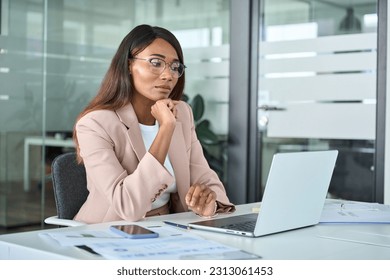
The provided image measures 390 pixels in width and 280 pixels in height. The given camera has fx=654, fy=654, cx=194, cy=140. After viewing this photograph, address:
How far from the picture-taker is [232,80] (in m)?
4.95

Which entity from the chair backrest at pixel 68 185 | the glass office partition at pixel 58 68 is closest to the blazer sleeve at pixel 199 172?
the chair backrest at pixel 68 185

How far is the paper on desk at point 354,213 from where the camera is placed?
2.02m

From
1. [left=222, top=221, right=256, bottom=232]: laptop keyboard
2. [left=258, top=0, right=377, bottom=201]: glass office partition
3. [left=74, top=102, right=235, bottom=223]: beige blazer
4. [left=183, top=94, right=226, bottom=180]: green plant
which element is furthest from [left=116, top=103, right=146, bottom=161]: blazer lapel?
[left=183, top=94, right=226, bottom=180]: green plant

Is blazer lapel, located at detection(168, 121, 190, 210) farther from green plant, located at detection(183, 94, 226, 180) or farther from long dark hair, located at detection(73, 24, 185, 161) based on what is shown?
green plant, located at detection(183, 94, 226, 180)

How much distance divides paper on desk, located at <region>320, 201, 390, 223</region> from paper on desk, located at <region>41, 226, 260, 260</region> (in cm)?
58

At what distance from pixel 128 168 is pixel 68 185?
0.29 metres

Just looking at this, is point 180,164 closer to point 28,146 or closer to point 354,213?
point 354,213

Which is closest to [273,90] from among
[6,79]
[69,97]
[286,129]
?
[286,129]

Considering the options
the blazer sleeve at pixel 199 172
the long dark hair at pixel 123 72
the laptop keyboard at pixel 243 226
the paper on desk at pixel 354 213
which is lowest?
the paper on desk at pixel 354 213

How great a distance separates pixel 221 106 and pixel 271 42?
0.63m

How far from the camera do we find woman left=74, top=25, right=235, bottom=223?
2.09 m

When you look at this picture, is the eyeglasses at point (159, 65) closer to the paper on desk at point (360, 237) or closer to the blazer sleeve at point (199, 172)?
the blazer sleeve at point (199, 172)
